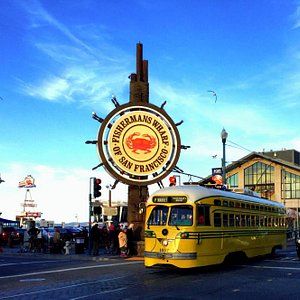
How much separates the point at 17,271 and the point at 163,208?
6632mm

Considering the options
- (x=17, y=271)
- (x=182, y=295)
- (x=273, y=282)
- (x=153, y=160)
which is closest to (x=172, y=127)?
(x=153, y=160)

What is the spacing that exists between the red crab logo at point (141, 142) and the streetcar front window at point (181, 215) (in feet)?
35.4

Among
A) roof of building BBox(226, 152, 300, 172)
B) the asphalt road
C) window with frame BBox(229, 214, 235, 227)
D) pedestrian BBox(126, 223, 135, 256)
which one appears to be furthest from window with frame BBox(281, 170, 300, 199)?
window with frame BBox(229, 214, 235, 227)

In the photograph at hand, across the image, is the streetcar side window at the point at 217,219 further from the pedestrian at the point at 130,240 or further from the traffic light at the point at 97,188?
the traffic light at the point at 97,188

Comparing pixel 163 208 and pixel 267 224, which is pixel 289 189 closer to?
pixel 267 224

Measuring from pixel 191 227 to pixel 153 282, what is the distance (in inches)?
120

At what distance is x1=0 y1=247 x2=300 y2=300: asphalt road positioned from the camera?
12898 mm

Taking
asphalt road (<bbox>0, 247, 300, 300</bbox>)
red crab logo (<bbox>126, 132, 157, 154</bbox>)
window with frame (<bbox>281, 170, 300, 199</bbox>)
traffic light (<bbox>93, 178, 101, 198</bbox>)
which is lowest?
asphalt road (<bbox>0, 247, 300, 300</bbox>)

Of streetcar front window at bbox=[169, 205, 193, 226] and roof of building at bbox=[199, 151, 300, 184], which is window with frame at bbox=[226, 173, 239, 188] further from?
streetcar front window at bbox=[169, 205, 193, 226]

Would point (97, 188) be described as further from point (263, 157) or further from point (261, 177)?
point (261, 177)

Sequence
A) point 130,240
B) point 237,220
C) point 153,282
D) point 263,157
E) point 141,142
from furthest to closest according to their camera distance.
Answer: point 263,157 → point 141,142 → point 130,240 → point 237,220 → point 153,282

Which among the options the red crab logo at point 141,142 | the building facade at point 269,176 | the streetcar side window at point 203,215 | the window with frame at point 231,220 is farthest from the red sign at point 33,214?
the streetcar side window at point 203,215

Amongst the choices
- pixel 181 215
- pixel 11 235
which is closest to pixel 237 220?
pixel 181 215

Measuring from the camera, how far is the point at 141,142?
2888 centimetres
